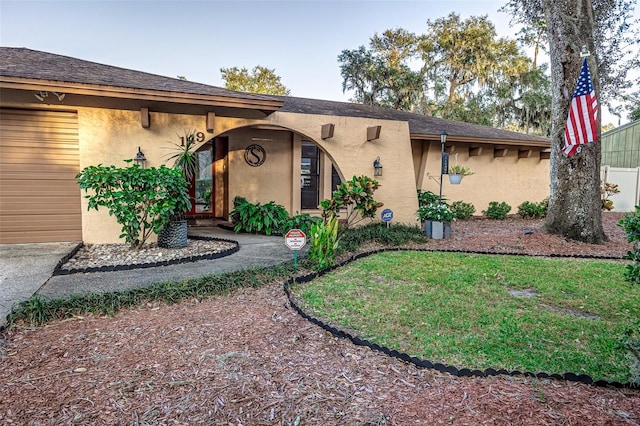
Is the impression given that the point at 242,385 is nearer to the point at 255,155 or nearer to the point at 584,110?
the point at 584,110

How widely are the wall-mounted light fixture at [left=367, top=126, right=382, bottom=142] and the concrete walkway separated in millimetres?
3379

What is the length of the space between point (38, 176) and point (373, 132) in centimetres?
621

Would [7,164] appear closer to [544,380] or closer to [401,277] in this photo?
[401,277]

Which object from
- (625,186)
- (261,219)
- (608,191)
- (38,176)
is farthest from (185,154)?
(625,186)

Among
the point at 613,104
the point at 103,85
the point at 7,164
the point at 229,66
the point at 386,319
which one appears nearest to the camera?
the point at 386,319

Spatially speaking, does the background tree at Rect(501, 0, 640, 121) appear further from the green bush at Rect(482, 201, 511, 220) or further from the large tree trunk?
the green bush at Rect(482, 201, 511, 220)

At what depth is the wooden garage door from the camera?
5.98 meters

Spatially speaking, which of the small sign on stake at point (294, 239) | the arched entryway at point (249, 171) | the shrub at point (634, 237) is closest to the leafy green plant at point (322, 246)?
the small sign on stake at point (294, 239)

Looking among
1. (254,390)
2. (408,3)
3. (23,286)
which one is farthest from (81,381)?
(408,3)

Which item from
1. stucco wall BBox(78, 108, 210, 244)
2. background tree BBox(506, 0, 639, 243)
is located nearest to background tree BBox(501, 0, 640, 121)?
background tree BBox(506, 0, 639, 243)

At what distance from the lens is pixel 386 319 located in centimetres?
347

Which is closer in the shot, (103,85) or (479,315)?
(479,315)

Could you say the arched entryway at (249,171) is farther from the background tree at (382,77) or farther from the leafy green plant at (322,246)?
the background tree at (382,77)

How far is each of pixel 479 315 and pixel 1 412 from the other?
3.57 metres
